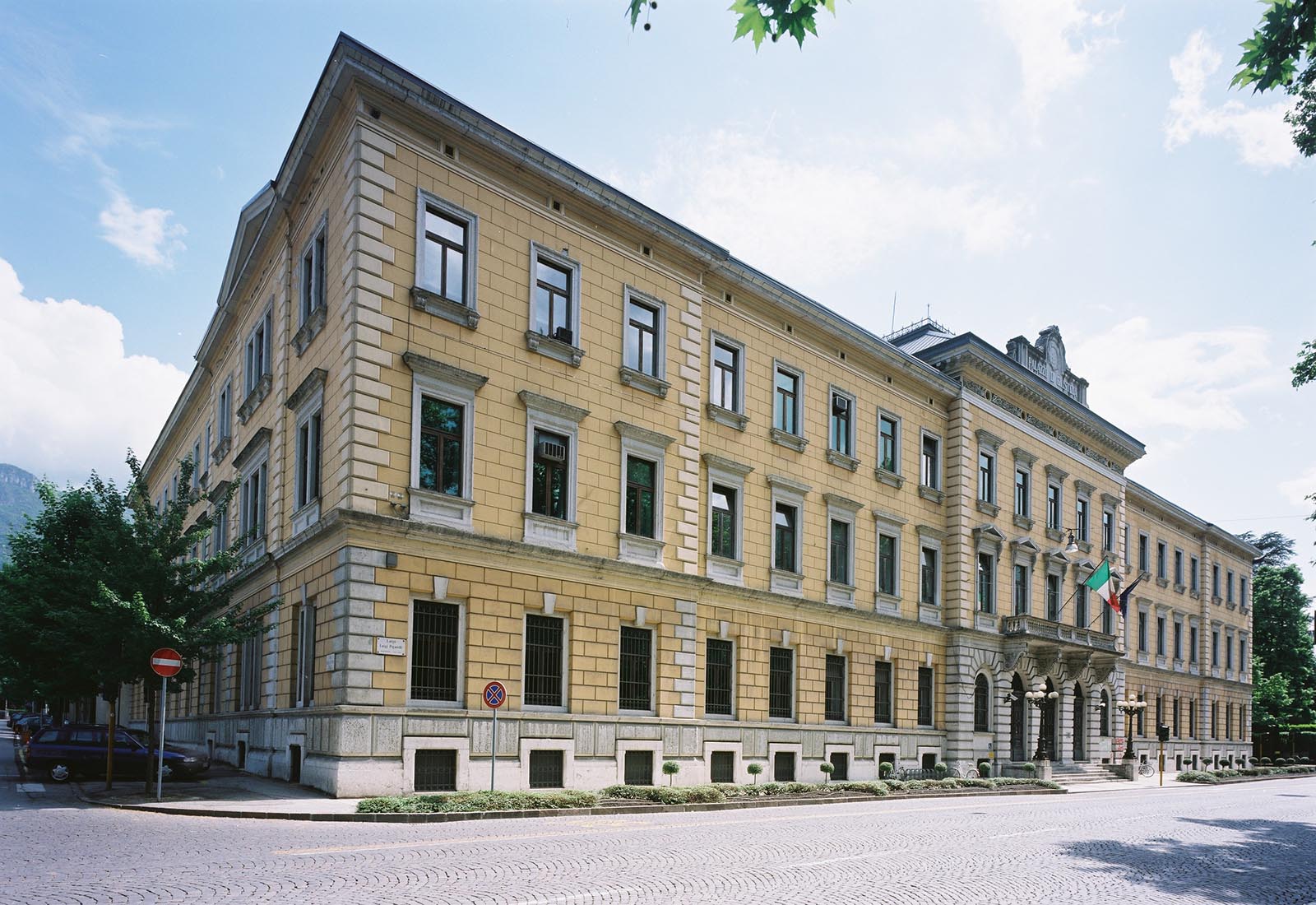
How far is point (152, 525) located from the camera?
22484 mm

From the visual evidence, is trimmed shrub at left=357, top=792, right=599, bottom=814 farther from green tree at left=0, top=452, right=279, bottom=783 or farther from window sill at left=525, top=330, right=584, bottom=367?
window sill at left=525, top=330, right=584, bottom=367

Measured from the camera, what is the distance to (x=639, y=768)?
25359 mm

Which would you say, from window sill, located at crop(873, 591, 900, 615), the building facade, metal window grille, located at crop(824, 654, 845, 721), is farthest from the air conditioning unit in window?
window sill, located at crop(873, 591, 900, 615)

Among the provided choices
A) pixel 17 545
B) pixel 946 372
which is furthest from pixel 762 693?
pixel 17 545

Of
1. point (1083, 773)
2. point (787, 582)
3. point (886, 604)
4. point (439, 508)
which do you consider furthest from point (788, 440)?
point (1083, 773)

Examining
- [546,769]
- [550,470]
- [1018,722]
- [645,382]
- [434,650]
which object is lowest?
[1018,722]

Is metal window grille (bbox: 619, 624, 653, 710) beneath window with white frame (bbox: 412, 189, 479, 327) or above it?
beneath

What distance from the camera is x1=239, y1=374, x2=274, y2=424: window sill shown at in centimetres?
2851

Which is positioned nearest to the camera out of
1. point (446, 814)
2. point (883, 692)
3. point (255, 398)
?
point (446, 814)

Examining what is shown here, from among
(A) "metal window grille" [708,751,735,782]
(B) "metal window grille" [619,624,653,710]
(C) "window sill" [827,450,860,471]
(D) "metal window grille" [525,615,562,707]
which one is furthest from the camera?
(C) "window sill" [827,450,860,471]

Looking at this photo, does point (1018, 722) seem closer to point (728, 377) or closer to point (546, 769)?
point (728, 377)

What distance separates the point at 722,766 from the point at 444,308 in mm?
14132

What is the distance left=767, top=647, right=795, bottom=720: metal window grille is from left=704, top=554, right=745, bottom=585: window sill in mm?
2656

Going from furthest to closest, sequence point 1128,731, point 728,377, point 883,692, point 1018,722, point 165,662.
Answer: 1. point 1128,731
2. point 1018,722
3. point 883,692
4. point 728,377
5. point 165,662
